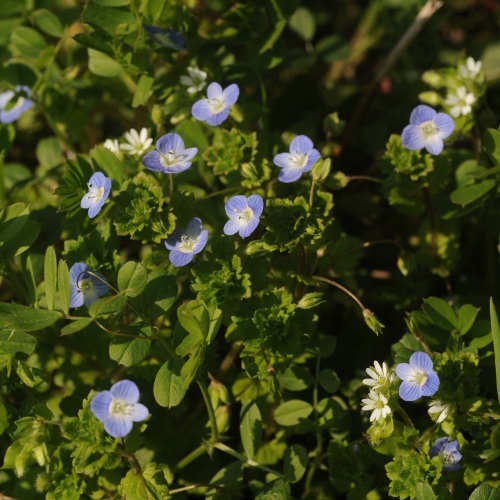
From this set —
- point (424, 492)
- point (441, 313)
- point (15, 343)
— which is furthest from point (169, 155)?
point (424, 492)

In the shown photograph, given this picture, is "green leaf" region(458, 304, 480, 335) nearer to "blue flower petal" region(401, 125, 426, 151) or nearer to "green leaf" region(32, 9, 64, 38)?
"blue flower petal" region(401, 125, 426, 151)

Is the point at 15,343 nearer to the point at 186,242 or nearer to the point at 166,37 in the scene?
the point at 186,242

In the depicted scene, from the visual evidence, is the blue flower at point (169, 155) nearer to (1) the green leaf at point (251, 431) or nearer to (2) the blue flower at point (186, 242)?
(2) the blue flower at point (186, 242)

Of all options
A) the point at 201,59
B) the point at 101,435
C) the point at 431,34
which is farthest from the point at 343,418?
the point at 431,34

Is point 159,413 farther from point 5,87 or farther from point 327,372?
point 5,87

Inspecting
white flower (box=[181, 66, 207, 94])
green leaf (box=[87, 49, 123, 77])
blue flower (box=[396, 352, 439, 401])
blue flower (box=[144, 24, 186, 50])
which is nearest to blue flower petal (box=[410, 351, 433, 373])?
blue flower (box=[396, 352, 439, 401])

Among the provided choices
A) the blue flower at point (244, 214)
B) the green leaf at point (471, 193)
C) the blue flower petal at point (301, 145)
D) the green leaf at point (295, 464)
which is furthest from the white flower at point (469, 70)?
the green leaf at point (295, 464)
